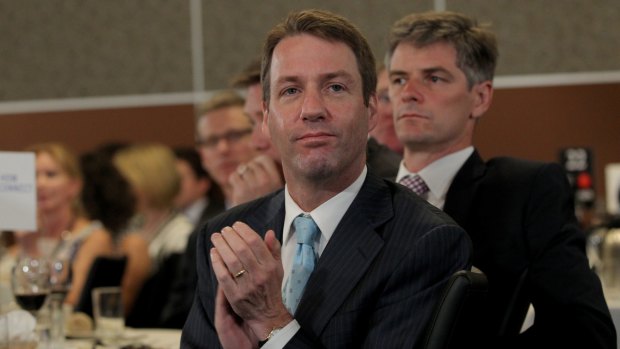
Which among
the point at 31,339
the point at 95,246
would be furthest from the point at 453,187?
the point at 95,246

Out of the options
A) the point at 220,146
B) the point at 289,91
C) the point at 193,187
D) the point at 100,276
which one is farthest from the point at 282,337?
the point at 193,187

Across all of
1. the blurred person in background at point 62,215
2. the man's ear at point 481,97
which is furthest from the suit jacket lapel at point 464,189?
the blurred person in background at point 62,215

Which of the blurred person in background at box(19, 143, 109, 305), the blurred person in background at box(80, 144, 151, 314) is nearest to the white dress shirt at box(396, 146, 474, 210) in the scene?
the blurred person in background at box(80, 144, 151, 314)

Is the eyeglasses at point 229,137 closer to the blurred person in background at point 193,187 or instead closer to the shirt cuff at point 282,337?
the blurred person in background at point 193,187

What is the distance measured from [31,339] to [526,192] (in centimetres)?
123

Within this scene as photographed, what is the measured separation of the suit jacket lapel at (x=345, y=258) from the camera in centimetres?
177

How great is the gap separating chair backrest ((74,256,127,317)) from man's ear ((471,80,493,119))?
80.6 inches

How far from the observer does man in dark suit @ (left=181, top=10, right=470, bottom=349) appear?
1.72 metres

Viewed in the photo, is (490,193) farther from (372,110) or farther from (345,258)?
(345,258)

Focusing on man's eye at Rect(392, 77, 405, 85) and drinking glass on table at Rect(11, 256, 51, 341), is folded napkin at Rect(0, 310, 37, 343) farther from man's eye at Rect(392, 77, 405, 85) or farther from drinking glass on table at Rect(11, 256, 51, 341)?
man's eye at Rect(392, 77, 405, 85)

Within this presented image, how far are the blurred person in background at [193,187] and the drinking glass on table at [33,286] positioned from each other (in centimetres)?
337

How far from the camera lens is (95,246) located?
4863mm

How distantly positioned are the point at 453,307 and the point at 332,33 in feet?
1.86

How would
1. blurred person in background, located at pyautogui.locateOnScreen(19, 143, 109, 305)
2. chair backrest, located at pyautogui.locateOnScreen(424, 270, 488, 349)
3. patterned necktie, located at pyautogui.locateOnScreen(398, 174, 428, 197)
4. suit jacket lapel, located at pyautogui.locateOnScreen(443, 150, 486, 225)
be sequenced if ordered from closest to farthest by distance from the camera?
chair backrest, located at pyautogui.locateOnScreen(424, 270, 488, 349) → suit jacket lapel, located at pyautogui.locateOnScreen(443, 150, 486, 225) → patterned necktie, located at pyautogui.locateOnScreen(398, 174, 428, 197) → blurred person in background, located at pyautogui.locateOnScreen(19, 143, 109, 305)
